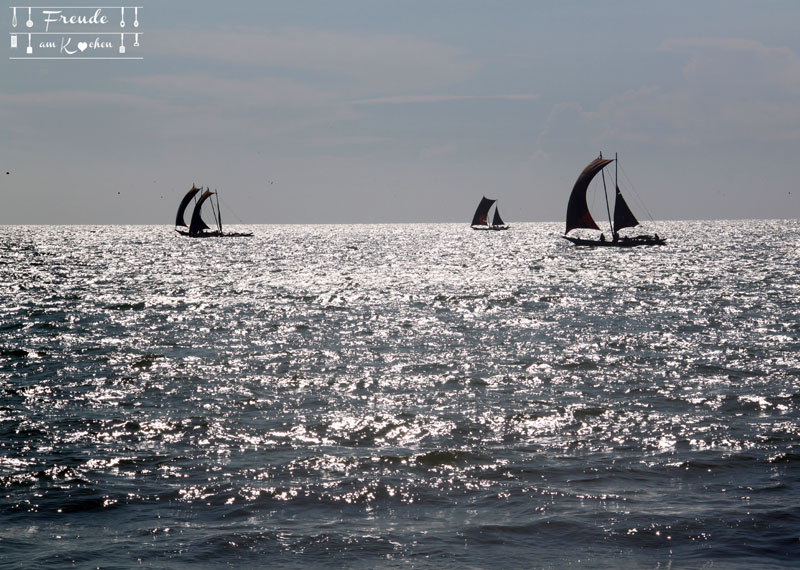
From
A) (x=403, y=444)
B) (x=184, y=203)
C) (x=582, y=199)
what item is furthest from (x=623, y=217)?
(x=403, y=444)

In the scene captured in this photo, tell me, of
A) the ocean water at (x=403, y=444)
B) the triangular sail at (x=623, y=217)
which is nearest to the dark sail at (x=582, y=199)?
the triangular sail at (x=623, y=217)

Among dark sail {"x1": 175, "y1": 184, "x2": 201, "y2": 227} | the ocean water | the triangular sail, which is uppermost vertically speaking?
dark sail {"x1": 175, "y1": 184, "x2": 201, "y2": 227}

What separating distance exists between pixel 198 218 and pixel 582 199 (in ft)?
328

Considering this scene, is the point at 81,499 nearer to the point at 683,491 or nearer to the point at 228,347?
the point at 683,491

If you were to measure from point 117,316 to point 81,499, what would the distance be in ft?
107

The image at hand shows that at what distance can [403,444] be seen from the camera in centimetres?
1705

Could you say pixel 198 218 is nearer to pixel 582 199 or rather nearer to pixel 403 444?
pixel 582 199

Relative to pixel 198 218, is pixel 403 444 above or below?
below

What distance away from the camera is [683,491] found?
1390 centimetres

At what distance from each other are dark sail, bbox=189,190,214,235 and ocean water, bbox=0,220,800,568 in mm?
133976

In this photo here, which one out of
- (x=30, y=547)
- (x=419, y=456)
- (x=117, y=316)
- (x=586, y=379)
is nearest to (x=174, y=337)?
(x=117, y=316)

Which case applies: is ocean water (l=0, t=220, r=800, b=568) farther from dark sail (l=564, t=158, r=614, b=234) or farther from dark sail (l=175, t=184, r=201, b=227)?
dark sail (l=175, t=184, r=201, b=227)

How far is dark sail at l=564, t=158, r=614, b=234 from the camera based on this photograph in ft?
333

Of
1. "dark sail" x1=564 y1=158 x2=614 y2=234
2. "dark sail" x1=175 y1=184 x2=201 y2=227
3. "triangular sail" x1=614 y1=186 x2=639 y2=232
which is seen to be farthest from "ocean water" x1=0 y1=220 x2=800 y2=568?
"dark sail" x1=175 y1=184 x2=201 y2=227
